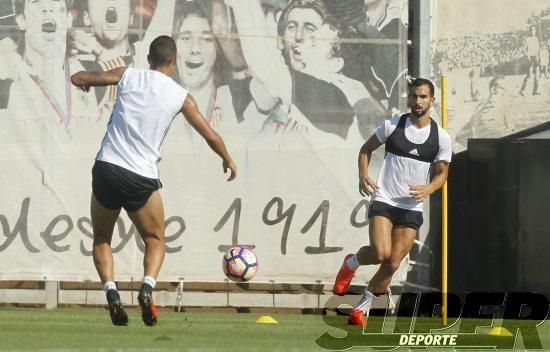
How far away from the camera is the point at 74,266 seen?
47.4 ft

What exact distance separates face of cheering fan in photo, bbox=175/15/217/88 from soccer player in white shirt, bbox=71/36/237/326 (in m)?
4.49

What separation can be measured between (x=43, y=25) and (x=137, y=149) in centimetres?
481

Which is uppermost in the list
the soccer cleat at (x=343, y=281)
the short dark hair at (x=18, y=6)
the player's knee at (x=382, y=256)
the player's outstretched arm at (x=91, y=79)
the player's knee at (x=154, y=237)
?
the short dark hair at (x=18, y=6)

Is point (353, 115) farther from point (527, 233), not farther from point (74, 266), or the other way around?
point (74, 266)

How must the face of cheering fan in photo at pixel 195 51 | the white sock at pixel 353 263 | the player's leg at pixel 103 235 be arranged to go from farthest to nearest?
the face of cheering fan in photo at pixel 195 51 → the white sock at pixel 353 263 → the player's leg at pixel 103 235

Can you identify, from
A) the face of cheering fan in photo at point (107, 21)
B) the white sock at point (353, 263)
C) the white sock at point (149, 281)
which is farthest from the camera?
the face of cheering fan in photo at point (107, 21)

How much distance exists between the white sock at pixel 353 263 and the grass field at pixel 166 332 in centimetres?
49

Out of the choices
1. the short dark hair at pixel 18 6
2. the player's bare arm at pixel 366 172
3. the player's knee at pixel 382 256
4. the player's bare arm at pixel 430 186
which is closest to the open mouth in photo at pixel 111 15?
the short dark hair at pixel 18 6

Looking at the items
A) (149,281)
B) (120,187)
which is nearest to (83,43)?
(120,187)

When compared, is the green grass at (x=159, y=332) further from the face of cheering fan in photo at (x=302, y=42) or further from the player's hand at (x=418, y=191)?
the face of cheering fan in photo at (x=302, y=42)

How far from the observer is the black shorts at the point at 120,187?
992 cm

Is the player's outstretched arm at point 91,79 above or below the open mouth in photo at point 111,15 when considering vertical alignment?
below

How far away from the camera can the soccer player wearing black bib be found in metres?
12.0

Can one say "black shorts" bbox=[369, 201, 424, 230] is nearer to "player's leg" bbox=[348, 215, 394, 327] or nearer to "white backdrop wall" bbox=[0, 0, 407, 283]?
"player's leg" bbox=[348, 215, 394, 327]
